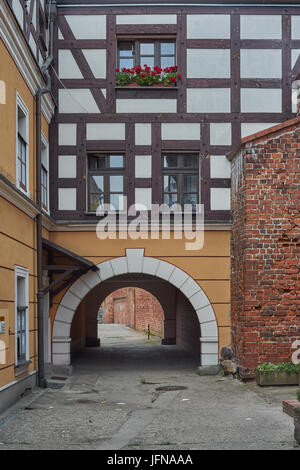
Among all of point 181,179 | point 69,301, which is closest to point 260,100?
point 181,179

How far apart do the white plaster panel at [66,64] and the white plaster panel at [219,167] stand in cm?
337

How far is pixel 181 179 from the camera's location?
45.5ft

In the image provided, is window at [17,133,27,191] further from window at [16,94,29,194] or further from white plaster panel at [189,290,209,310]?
white plaster panel at [189,290,209,310]

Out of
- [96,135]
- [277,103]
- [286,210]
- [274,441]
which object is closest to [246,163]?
[286,210]

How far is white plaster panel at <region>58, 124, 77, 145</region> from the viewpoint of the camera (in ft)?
45.1

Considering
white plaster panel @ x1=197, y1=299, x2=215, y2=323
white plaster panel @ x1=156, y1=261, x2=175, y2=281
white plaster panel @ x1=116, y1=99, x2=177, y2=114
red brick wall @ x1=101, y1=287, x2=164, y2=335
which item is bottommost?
red brick wall @ x1=101, y1=287, x2=164, y2=335

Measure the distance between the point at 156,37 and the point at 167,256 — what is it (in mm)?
4574

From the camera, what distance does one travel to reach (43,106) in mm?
12625

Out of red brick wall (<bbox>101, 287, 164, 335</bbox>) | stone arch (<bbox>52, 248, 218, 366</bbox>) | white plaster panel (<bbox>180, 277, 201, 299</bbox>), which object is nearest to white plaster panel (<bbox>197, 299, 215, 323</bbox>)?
stone arch (<bbox>52, 248, 218, 366</bbox>)

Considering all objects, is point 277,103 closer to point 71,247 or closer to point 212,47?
point 212,47

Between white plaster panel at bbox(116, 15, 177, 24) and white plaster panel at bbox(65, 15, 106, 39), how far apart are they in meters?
0.37

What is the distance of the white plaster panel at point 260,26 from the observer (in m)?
13.9

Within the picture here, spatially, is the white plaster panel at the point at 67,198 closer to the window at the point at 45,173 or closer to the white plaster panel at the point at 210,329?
the window at the point at 45,173

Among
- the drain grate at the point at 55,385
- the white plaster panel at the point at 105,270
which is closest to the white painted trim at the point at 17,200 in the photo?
the white plaster panel at the point at 105,270
